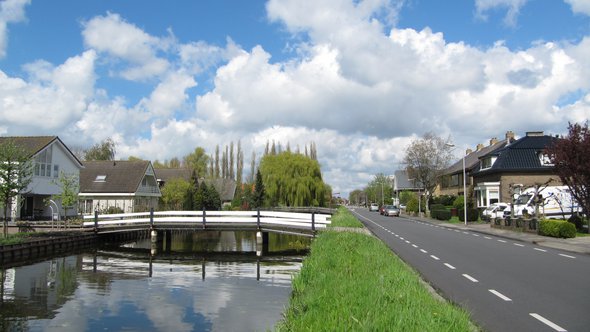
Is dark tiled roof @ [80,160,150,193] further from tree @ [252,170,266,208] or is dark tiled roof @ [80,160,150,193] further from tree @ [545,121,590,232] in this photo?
tree @ [545,121,590,232]

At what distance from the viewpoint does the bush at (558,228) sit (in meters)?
25.3

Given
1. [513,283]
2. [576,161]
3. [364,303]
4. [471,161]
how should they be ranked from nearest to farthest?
[364,303] < [513,283] < [576,161] < [471,161]

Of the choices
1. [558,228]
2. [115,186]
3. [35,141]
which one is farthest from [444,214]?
[35,141]

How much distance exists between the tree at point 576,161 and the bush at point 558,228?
7.73ft

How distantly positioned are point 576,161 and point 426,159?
32.8 m

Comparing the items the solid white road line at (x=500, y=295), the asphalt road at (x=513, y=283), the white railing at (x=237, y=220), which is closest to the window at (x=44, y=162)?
the white railing at (x=237, y=220)

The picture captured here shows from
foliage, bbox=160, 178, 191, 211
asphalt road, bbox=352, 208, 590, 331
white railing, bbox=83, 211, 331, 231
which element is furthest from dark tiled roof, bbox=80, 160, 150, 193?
asphalt road, bbox=352, 208, 590, 331

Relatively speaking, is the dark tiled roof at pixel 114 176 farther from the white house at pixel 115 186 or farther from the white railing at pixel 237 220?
the white railing at pixel 237 220

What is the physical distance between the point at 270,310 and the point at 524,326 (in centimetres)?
706

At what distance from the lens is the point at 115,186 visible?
57.7 metres

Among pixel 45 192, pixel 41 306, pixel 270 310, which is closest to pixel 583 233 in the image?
pixel 270 310

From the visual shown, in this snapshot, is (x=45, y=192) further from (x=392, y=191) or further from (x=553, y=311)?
(x=392, y=191)

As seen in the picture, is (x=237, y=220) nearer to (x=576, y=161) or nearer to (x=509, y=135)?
(x=576, y=161)

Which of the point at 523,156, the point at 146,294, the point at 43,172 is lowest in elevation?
the point at 146,294
